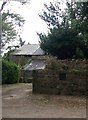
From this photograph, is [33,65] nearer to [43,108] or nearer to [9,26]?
[9,26]

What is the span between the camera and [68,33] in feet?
52.8

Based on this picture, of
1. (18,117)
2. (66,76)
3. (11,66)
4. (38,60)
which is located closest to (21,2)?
(11,66)

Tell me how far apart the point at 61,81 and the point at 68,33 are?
420cm

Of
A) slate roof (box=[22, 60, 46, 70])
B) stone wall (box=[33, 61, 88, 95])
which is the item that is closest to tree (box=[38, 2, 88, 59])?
stone wall (box=[33, 61, 88, 95])

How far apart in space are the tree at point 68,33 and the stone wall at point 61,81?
8.00 feet

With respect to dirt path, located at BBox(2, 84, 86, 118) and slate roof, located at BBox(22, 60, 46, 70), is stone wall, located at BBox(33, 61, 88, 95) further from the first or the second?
slate roof, located at BBox(22, 60, 46, 70)

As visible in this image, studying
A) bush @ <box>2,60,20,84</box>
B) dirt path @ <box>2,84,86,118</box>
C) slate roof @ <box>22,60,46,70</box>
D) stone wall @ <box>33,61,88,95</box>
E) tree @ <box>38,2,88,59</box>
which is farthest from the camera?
slate roof @ <box>22,60,46,70</box>

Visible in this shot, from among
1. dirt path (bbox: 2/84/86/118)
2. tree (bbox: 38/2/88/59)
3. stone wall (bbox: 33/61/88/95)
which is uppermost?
tree (bbox: 38/2/88/59)

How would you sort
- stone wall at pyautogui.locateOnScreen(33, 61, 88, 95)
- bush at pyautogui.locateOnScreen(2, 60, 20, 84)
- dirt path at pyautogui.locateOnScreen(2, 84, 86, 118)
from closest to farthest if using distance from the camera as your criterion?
dirt path at pyautogui.locateOnScreen(2, 84, 86, 118) → stone wall at pyautogui.locateOnScreen(33, 61, 88, 95) → bush at pyautogui.locateOnScreen(2, 60, 20, 84)

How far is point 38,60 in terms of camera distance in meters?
33.7

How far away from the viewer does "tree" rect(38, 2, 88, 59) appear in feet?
49.5

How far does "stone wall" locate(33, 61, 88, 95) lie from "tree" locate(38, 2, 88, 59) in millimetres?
2438

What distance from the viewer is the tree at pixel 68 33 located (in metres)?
15.1

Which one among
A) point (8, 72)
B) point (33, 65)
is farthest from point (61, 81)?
point (33, 65)
